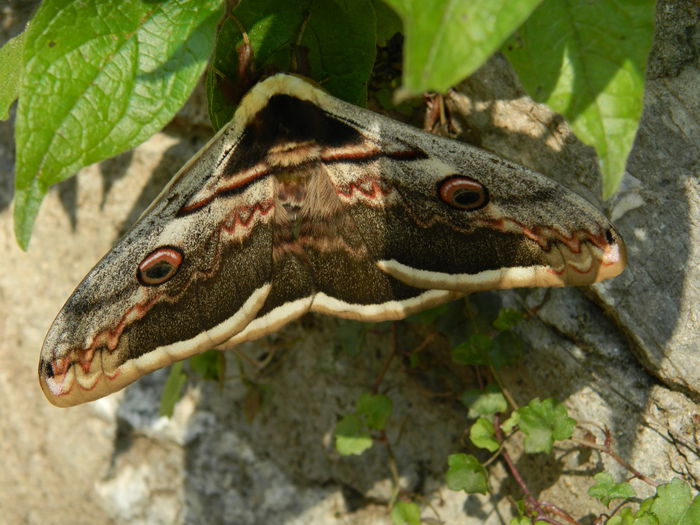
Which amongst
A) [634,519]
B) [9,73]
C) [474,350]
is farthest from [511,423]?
[9,73]

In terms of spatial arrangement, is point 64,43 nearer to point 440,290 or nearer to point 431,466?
point 440,290

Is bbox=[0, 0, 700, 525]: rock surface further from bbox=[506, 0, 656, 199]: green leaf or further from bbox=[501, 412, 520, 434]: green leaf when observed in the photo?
bbox=[506, 0, 656, 199]: green leaf

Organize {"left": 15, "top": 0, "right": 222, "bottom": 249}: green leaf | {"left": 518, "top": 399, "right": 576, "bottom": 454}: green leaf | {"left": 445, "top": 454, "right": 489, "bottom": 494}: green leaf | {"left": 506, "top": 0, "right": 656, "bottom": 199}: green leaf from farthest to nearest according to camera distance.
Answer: {"left": 445, "top": 454, "right": 489, "bottom": 494}: green leaf, {"left": 518, "top": 399, "right": 576, "bottom": 454}: green leaf, {"left": 15, "top": 0, "right": 222, "bottom": 249}: green leaf, {"left": 506, "top": 0, "right": 656, "bottom": 199}: green leaf

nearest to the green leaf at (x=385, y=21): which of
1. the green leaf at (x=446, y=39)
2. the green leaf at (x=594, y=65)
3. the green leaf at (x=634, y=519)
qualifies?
the green leaf at (x=594, y=65)

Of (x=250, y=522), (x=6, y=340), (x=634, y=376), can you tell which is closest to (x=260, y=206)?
(x=634, y=376)

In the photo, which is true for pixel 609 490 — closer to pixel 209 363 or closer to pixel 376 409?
pixel 376 409

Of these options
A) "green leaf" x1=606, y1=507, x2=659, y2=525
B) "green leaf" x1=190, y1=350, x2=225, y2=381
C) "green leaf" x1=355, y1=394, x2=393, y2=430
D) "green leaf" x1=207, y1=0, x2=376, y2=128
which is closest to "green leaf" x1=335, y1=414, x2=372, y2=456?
"green leaf" x1=355, y1=394, x2=393, y2=430
